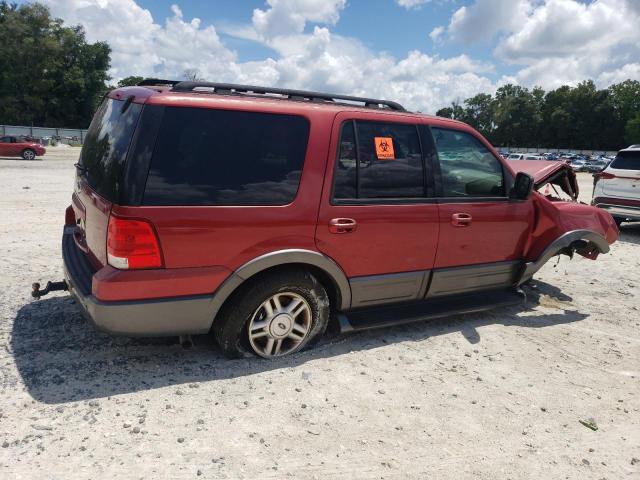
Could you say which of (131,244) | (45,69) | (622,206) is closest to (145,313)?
(131,244)

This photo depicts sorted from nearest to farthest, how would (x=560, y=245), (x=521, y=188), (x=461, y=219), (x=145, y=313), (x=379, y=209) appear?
(x=145, y=313) → (x=379, y=209) → (x=461, y=219) → (x=521, y=188) → (x=560, y=245)

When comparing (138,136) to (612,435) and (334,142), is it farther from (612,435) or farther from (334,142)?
(612,435)

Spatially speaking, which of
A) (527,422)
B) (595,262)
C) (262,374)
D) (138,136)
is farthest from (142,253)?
(595,262)

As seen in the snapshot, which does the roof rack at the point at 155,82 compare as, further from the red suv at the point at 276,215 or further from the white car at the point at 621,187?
the white car at the point at 621,187

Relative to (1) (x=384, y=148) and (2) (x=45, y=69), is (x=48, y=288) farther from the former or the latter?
(2) (x=45, y=69)

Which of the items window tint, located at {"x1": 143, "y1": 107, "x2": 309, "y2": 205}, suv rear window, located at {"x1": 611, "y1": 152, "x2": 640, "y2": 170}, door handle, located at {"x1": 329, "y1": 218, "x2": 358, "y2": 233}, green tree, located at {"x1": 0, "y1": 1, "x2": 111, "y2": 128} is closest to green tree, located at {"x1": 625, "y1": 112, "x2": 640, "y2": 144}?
green tree, located at {"x1": 0, "y1": 1, "x2": 111, "y2": 128}

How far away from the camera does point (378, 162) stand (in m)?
3.77

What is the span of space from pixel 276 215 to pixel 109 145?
1202 millimetres

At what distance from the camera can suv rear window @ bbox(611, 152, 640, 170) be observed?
9.64 metres

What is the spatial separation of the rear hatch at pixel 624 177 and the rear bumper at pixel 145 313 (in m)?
9.30

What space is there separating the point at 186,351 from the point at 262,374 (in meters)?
0.67

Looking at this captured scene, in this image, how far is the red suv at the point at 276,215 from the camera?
9.85ft

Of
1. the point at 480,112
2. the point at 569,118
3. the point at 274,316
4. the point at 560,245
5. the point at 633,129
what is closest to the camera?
the point at 274,316

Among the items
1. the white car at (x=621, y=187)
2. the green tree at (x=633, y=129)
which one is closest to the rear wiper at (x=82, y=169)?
the white car at (x=621, y=187)
